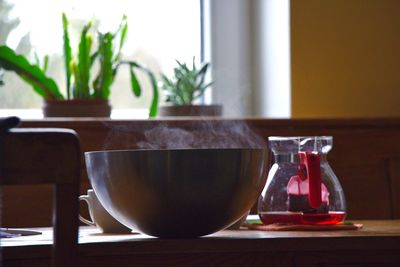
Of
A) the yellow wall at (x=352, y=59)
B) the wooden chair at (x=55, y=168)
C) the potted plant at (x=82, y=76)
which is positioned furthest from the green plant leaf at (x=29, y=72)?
the wooden chair at (x=55, y=168)

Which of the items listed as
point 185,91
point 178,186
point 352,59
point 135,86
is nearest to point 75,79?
point 135,86

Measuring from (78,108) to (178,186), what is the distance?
118 cm

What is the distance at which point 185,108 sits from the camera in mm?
2082

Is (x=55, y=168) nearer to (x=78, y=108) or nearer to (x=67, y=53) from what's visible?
(x=78, y=108)

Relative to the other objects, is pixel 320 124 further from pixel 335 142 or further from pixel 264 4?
pixel 264 4

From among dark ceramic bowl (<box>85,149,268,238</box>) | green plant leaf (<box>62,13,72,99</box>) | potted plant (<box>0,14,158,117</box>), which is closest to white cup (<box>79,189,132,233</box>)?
dark ceramic bowl (<box>85,149,268,238</box>)

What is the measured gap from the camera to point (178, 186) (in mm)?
884

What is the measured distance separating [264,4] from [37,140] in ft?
5.31

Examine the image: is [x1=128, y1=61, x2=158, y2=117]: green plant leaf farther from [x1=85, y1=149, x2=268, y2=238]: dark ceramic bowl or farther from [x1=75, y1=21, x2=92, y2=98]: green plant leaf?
[x1=85, y1=149, x2=268, y2=238]: dark ceramic bowl

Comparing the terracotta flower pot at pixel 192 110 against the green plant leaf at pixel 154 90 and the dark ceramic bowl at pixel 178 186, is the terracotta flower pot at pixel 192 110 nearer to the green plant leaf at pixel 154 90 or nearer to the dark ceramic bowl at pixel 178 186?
the green plant leaf at pixel 154 90

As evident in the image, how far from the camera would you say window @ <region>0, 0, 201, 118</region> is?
7.14 ft

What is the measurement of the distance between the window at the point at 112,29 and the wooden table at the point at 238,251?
138 cm

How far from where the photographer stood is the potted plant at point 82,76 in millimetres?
2029

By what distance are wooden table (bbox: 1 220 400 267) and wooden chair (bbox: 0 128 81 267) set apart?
5.1 inches
